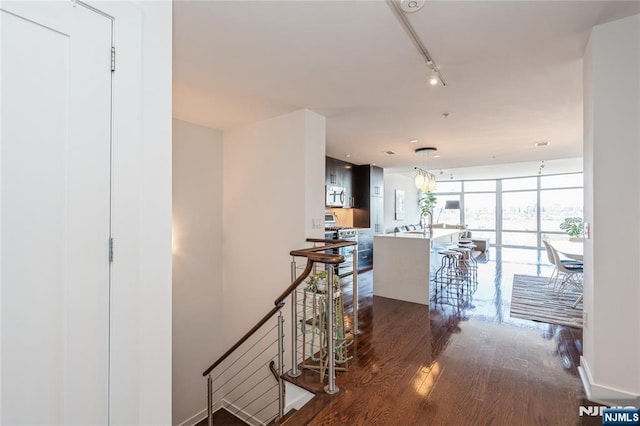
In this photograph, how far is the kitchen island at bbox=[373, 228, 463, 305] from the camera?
14.3ft

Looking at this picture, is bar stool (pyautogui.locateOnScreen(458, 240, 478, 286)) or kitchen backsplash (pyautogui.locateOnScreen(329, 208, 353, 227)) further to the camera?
kitchen backsplash (pyautogui.locateOnScreen(329, 208, 353, 227))

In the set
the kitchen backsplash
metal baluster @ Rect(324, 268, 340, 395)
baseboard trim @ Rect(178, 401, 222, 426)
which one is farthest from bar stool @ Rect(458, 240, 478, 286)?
baseboard trim @ Rect(178, 401, 222, 426)

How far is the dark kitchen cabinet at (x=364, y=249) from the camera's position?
693 cm

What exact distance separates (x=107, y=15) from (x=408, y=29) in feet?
5.53

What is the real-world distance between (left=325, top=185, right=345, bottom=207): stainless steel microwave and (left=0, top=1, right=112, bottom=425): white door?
5247 mm

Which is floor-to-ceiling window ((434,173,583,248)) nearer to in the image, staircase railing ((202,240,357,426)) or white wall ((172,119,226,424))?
staircase railing ((202,240,357,426))

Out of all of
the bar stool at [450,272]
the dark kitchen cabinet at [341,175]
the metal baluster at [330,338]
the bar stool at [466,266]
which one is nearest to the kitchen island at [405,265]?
the bar stool at [450,272]

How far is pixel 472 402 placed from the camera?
2078 millimetres

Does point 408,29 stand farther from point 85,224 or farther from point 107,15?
point 85,224

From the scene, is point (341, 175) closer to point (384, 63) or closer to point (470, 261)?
point (470, 261)

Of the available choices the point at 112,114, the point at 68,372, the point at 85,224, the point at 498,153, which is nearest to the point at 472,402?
the point at 68,372

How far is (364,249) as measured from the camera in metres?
7.13

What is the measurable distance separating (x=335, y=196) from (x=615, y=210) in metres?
4.96

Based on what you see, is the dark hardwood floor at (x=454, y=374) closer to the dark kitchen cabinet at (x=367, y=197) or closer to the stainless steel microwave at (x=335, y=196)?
the stainless steel microwave at (x=335, y=196)
